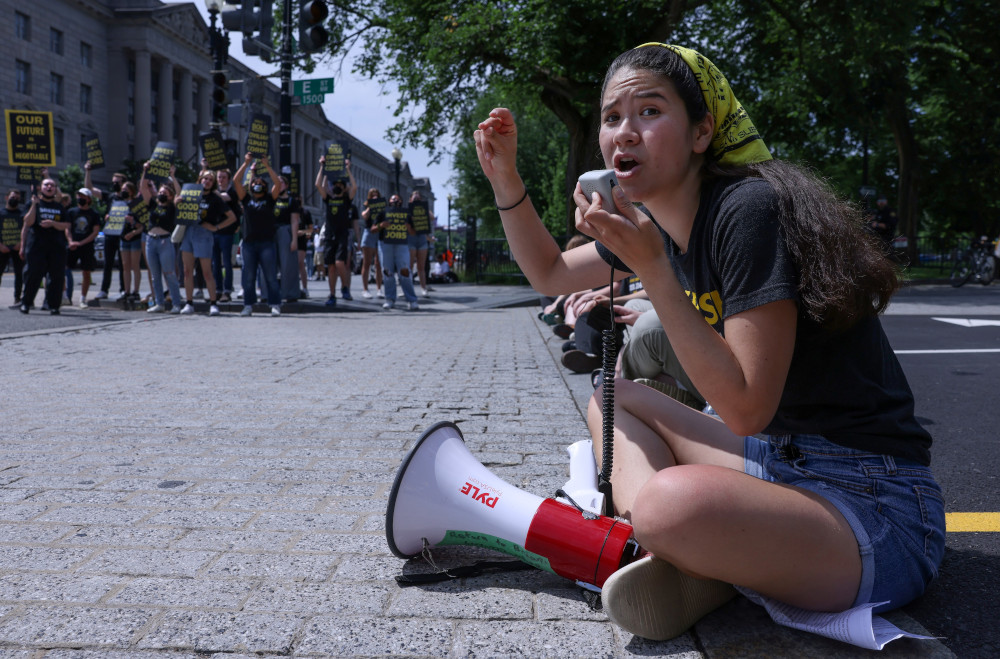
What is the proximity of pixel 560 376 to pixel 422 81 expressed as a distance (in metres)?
12.5

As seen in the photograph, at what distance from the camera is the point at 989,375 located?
19.9ft

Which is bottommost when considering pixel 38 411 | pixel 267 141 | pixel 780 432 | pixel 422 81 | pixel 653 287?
pixel 38 411

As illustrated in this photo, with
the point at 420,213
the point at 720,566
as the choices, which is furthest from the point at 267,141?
the point at 720,566

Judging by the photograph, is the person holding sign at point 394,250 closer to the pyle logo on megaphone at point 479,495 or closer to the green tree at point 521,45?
the green tree at point 521,45

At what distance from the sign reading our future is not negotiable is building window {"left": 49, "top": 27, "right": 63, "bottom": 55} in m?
46.6

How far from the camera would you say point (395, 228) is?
45.4 ft

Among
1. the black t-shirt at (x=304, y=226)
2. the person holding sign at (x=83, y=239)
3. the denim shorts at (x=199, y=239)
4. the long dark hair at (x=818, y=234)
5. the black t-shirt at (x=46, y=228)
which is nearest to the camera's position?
the long dark hair at (x=818, y=234)

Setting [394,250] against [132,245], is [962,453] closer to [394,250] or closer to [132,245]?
[394,250]

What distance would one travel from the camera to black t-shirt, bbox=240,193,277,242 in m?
12.1

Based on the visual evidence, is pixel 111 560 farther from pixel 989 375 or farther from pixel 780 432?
pixel 989 375

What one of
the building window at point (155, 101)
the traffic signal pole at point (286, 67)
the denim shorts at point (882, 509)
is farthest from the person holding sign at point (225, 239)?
the building window at point (155, 101)

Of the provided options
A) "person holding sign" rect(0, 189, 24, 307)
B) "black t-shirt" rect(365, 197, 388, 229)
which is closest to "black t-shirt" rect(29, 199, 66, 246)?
"person holding sign" rect(0, 189, 24, 307)

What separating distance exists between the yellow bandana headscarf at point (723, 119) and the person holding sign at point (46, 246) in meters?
11.8

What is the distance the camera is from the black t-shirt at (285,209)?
43.3 feet
